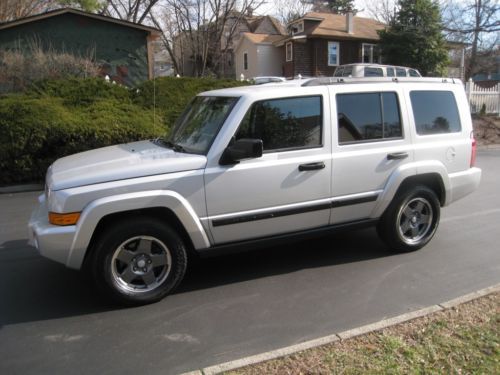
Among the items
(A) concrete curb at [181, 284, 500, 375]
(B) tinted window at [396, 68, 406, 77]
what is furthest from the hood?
(B) tinted window at [396, 68, 406, 77]

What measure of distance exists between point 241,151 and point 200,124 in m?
0.76

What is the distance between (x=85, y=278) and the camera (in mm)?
4453

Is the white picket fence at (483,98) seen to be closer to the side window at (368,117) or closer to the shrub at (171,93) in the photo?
the shrub at (171,93)

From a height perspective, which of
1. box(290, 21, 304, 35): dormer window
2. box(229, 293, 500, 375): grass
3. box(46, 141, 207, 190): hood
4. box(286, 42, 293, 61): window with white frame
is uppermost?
box(290, 21, 304, 35): dormer window

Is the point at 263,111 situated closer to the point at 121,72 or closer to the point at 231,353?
the point at 231,353

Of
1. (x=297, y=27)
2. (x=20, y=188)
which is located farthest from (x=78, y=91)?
(x=297, y=27)

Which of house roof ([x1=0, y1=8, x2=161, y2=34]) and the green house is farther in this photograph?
the green house

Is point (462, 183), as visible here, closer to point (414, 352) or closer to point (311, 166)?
point (311, 166)

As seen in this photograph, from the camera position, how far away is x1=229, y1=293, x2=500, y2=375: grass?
2.86 meters

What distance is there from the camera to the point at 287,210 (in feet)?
14.0

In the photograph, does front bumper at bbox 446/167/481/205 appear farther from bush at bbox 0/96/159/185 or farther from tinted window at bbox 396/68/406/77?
tinted window at bbox 396/68/406/77

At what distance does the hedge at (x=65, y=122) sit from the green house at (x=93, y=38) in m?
8.21

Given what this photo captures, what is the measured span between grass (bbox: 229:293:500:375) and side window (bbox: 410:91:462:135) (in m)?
2.27

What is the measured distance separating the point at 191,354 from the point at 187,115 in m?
2.55
